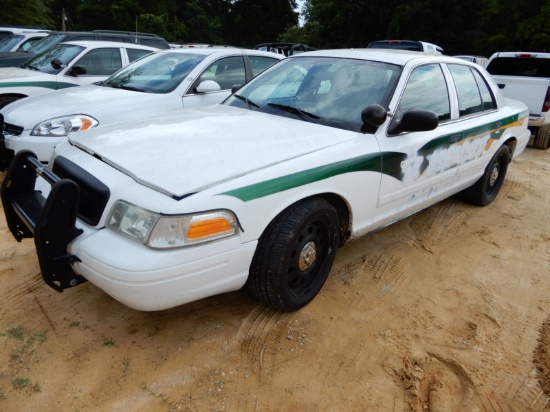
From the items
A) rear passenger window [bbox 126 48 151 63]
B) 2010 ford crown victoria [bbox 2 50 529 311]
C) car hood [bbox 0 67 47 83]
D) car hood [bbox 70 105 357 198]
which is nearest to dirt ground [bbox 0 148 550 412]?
2010 ford crown victoria [bbox 2 50 529 311]

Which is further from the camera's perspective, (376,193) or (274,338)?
(376,193)

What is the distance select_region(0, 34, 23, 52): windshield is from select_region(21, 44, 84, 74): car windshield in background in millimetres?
4255

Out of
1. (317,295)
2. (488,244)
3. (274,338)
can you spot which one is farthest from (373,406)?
(488,244)

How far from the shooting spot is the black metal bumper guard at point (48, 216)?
88.1 inches

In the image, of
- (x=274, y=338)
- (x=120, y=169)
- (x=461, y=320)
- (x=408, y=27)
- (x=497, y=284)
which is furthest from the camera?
(x=408, y=27)

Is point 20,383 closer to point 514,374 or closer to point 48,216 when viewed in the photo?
point 48,216

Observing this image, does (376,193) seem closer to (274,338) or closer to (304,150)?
(304,150)

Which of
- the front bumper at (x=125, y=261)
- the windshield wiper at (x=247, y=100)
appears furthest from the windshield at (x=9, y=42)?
the front bumper at (x=125, y=261)

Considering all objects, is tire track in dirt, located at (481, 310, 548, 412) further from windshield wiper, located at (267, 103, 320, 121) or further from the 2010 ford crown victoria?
windshield wiper, located at (267, 103, 320, 121)

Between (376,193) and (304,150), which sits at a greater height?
(304,150)

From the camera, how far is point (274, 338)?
2.75 metres

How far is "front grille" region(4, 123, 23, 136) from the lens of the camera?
464 centimetres

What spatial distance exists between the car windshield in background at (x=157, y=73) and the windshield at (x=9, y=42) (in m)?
6.71

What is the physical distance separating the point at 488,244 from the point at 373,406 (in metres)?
2.62
